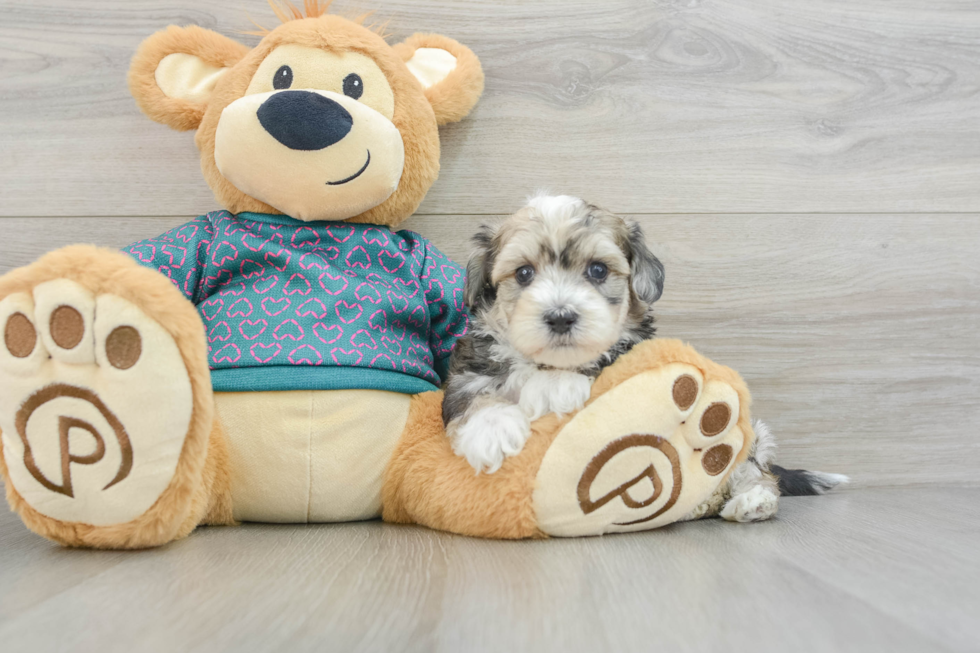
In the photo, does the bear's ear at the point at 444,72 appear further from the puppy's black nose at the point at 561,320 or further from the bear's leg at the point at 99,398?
the bear's leg at the point at 99,398

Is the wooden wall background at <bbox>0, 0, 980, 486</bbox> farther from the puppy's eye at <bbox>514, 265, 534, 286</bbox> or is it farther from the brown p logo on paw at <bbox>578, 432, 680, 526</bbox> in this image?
the brown p logo on paw at <bbox>578, 432, 680, 526</bbox>

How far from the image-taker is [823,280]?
6.79 ft

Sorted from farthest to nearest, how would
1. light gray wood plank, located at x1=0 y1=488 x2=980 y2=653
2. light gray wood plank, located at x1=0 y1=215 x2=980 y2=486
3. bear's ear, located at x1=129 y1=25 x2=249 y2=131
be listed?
light gray wood plank, located at x1=0 y1=215 x2=980 y2=486 < bear's ear, located at x1=129 y1=25 x2=249 y2=131 < light gray wood plank, located at x1=0 y1=488 x2=980 y2=653

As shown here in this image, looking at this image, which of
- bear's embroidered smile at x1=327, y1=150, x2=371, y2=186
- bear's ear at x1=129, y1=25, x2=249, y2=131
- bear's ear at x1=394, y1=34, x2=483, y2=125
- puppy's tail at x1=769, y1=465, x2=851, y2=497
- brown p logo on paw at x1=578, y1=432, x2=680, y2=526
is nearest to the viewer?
brown p logo on paw at x1=578, y1=432, x2=680, y2=526

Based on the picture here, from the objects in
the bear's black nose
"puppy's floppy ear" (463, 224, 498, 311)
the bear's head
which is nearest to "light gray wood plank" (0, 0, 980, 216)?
the bear's head

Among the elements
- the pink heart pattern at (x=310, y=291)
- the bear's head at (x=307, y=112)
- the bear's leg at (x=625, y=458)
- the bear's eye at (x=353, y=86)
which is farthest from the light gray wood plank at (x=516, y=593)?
the bear's eye at (x=353, y=86)

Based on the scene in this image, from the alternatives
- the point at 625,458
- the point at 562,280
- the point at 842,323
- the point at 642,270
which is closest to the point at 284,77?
the point at 562,280

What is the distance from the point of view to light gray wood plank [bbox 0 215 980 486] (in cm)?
205

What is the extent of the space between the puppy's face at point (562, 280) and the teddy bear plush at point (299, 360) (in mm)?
122

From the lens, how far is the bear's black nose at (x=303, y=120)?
1.47m

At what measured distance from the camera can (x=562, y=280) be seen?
58.1 inches

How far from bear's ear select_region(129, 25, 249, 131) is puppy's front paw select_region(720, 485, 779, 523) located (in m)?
1.67

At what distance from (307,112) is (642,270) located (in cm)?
86

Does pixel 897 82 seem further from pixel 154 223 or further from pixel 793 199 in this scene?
pixel 154 223
